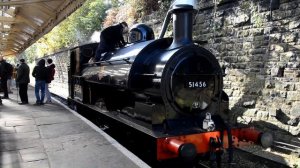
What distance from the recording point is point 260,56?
7680 mm

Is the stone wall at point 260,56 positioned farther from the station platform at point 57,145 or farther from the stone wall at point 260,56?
the station platform at point 57,145

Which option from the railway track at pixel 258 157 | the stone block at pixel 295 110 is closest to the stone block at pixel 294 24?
the stone block at pixel 295 110

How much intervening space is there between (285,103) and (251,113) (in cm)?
103

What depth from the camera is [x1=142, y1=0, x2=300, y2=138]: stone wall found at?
6887 mm

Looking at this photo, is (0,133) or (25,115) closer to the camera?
(0,133)

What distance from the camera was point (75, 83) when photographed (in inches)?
396

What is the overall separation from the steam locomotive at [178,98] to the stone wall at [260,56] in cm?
197

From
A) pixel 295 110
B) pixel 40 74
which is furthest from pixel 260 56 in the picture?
pixel 40 74

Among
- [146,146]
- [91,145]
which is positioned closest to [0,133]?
[91,145]

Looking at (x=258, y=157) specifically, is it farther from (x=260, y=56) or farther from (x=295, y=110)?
(x=260, y=56)

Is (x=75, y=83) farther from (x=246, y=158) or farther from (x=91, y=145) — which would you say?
(x=246, y=158)

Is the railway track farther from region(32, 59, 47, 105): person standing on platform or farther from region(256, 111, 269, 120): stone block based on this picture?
region(32, 59, 47, 105): person standing on platform

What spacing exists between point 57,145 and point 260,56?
482 centimetres

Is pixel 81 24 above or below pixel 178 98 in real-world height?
above
